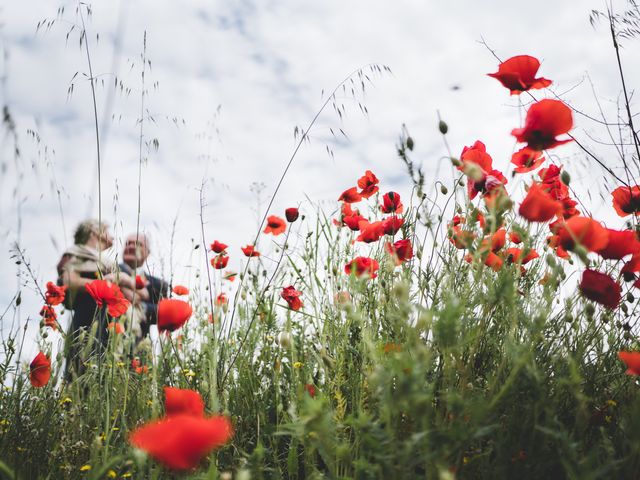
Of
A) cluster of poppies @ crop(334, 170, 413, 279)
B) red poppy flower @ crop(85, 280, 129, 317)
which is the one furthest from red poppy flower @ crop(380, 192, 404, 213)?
red poppy flower @ crop(85, 280, 129, 317)

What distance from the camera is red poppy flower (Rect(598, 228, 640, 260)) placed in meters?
1.40

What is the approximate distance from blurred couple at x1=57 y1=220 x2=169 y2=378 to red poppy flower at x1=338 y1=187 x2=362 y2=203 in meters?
0.99

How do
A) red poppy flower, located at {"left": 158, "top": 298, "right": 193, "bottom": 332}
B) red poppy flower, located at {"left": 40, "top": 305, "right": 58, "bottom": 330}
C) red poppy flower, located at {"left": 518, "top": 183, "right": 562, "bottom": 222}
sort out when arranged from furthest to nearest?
1. red poppy flower, located at {"left": 40, "top": 305, "right": 58, "bottom": 330}
2. red poppy flower, located at {"left": 158, "top": 298, "right": 193, "bottom": 332}
3. red poppy flower, located at {"left": 518, "top": 183, "right": 562, "bottom": 222}

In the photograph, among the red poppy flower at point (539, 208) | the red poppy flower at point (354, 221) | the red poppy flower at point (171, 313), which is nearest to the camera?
the red poppy flower at point (539, 208)

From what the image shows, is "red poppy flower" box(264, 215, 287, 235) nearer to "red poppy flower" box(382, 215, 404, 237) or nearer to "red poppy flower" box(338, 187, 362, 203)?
"red poppy flower" box(338, 187, 362, 203)

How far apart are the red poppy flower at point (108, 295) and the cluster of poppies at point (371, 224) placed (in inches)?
34.9

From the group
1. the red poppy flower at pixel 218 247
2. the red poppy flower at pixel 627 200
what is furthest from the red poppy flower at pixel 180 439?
the red poppy flower at pixel 218 247

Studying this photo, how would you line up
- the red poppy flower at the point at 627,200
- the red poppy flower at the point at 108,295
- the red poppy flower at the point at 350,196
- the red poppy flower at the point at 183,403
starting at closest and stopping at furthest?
the red poppy flower at the point at 183,403 → the red poppy flower at the point at 627,200 → the red poppy flower at the point at 108,295 → the red poppy flower at the point at 350,196

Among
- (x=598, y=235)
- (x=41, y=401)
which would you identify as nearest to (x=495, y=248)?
(x=598, y=235)

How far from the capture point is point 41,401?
2.38 meters

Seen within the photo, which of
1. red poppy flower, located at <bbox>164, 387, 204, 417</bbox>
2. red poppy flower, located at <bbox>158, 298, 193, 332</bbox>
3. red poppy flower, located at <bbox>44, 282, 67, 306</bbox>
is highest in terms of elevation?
red poppy flower, located at <bbox>44, 282, 67, 306</bbox>

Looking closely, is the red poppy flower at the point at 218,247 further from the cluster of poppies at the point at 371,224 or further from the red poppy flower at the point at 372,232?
the red poppy flower at the point at 372,232

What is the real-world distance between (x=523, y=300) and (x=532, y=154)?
518mm

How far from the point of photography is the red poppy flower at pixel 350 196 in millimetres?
2689
